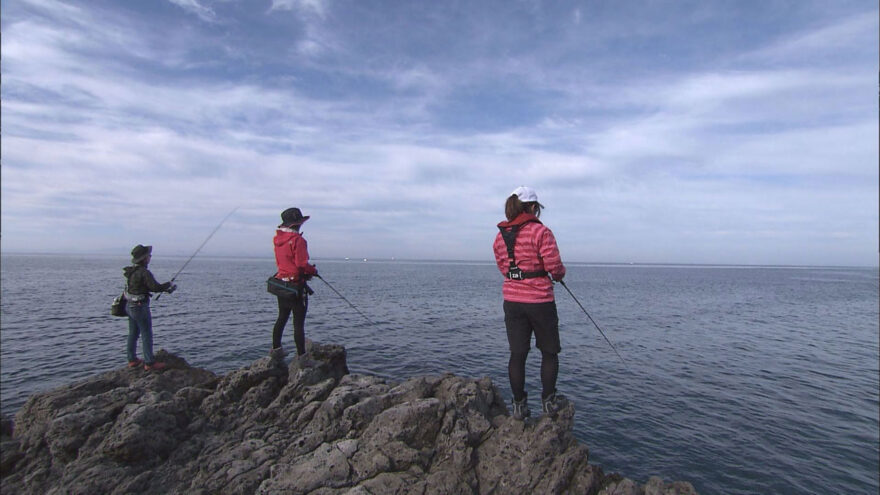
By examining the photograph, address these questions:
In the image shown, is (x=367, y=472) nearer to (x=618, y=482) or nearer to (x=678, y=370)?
(x=618, y=482)

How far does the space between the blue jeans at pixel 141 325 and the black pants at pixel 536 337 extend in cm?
852

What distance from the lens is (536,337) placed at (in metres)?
6.68

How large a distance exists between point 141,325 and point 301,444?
5942 mm

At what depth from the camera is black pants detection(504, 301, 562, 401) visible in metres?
6.37

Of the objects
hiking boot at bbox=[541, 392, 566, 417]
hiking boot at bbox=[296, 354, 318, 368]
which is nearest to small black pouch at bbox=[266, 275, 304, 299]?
hiking boot at bbox=[296, 354, 318, 368]

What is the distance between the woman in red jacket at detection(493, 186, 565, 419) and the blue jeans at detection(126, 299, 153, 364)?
8570 mm

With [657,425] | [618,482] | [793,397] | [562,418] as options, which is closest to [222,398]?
[562,418]

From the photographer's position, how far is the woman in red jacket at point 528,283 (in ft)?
20.6

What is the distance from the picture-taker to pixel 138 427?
709 cm

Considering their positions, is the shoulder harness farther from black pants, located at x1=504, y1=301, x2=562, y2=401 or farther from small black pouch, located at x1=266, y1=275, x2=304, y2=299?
small black pouch, located at x1=266, y1=275, x2=304, y2=299

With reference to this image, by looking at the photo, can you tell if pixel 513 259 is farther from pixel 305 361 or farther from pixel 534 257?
pixel 305 361

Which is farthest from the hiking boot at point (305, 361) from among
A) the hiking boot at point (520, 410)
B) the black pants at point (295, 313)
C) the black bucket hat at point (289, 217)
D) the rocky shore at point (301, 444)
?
the hiking boot at point (520, 410)

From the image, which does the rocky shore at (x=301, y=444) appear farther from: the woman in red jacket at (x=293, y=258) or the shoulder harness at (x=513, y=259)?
the shoulder harness at (x=513, y=259)

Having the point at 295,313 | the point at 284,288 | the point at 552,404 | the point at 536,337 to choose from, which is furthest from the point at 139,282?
the point at 552,404
